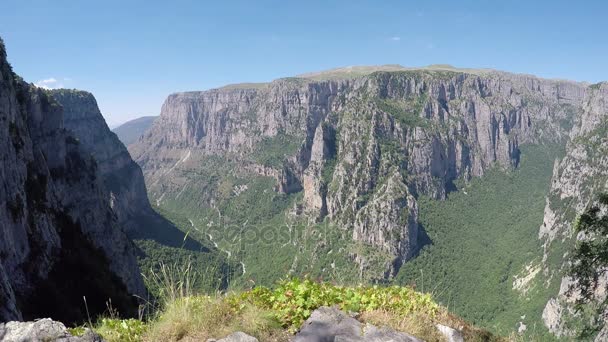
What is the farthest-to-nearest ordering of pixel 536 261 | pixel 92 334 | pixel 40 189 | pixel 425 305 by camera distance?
pixel 536 261 < pixel 40 189 < pixel 425 305 < pixel 92 334

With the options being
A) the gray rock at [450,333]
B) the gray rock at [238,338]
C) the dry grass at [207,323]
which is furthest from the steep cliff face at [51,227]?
the gray rock at [450,333]

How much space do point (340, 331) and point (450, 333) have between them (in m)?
2.99

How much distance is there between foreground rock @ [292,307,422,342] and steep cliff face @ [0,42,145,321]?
23605 millimetres

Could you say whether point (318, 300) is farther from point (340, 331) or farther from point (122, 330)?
point (122, 330)

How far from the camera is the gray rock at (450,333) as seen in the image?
1010 centimetres

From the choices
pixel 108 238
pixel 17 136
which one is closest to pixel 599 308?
pixel 17 136

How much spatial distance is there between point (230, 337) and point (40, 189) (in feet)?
230

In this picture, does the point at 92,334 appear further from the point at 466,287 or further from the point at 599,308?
the point at 466,287

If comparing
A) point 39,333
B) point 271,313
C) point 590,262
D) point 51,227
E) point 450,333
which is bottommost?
point 51,227

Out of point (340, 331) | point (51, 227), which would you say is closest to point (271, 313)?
point (340, 331)

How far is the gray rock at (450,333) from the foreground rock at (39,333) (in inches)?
324

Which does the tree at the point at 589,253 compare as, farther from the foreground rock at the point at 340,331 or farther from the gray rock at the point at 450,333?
the foreground rock at the point at 340,331

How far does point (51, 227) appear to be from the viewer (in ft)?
208

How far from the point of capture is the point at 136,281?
305ft
